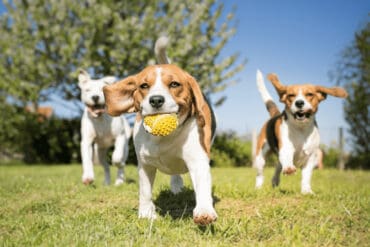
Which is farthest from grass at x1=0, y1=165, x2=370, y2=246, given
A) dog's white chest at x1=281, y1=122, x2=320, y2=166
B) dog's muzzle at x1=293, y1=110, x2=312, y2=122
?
dog's muzzle at x1=293, y1=110, x2=312, y2=122

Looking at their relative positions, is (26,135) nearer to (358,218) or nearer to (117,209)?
(117,209)

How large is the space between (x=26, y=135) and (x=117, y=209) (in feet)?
54.5

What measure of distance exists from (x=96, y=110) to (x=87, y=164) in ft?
3.20

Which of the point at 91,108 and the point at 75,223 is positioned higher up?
the point at 91,108

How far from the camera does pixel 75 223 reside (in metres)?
3.38

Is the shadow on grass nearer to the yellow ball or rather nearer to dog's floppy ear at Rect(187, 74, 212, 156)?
dog's floppy ear at Rect(187, 74, 212, 156)

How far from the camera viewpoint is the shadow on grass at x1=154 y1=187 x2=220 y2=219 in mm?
4008

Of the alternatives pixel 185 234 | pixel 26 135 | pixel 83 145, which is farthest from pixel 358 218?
pixel 26 135

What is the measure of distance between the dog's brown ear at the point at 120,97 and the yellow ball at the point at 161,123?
598 millimetres

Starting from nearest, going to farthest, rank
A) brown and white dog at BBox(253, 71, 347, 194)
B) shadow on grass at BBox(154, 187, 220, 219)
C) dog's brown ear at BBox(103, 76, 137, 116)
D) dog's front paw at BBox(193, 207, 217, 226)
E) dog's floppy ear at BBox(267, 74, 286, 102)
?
dog's front paw at BBox(193, 207, 217, 226)
dog's brown ear at BBox(103, 76, 137, 116)
shadow on grass at BBox(154, 187, 220, 219)
brown and white dog at BBox(253, 71, 347, 194)
dog's floppy ear at BBox(267, 74, 286, 102)

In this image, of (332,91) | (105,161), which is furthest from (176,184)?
(105,161)

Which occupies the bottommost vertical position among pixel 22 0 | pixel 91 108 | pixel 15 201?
pixel 15 201

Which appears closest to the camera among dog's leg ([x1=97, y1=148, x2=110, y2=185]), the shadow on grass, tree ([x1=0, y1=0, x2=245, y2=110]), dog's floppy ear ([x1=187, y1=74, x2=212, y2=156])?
dog's floppy ear ([x1=187, y1=74, x2=212, y2=156])

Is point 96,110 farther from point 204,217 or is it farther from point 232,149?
point 232,149
